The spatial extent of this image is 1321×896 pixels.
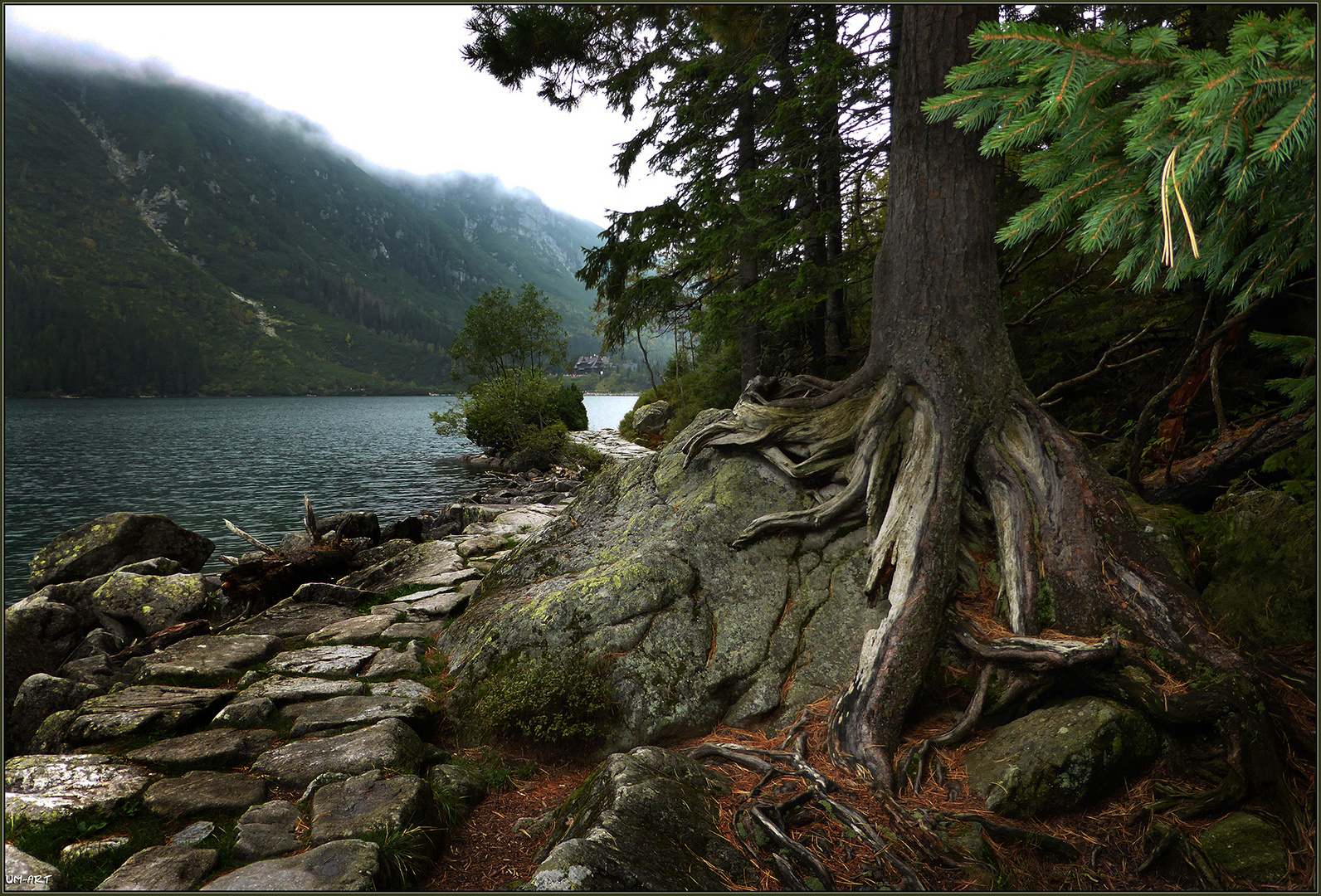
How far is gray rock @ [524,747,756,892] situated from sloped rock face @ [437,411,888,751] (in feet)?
3.60

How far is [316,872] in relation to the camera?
113 inches

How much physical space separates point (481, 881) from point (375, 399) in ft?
559

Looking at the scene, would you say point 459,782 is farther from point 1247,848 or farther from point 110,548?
point 110,548

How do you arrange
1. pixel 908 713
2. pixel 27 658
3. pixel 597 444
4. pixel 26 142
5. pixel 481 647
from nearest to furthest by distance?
pixel 908 713 < pixel 481 647 < pixel 27 658 < pixel 597 444 < pixel 26 142

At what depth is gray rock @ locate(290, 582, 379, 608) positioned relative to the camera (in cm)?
806

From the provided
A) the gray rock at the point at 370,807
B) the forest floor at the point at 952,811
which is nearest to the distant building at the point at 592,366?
the gray rock at the point at 370,807

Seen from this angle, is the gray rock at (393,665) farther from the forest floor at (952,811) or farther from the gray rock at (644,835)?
the gray rock at (644,835)

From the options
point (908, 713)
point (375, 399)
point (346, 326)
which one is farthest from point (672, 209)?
point (346, 326)

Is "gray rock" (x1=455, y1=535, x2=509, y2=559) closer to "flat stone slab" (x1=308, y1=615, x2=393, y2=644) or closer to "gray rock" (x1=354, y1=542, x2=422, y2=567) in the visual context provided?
"gray rock" (x1=354, y1=542, x2=422, y2=567)

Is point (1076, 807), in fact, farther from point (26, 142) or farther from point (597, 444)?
point (26, 142)

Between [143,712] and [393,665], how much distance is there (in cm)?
191

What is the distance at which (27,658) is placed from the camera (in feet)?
24.0

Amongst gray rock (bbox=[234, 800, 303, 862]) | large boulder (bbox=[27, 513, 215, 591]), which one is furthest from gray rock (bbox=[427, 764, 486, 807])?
large boulder (bbox=[27, 513, 215, 591])

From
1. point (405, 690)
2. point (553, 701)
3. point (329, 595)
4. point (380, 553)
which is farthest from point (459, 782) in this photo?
point (380, 553)
